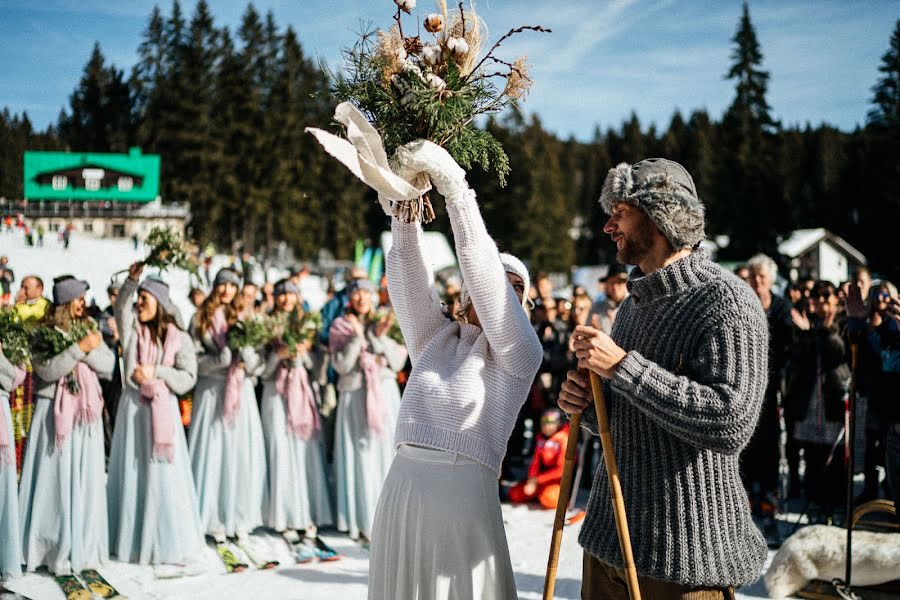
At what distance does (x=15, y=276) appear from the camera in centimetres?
666

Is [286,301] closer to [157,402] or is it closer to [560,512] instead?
[157,402]

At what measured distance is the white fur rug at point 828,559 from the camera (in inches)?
189

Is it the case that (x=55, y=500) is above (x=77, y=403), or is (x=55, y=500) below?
below

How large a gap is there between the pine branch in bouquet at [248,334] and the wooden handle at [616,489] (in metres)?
4.48

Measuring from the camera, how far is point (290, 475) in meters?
6.39

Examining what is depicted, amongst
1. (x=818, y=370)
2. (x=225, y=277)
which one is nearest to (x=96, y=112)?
(x=225, y=277)

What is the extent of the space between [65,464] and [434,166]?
437 cm

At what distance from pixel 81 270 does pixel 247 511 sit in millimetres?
2788

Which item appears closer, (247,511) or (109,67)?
(247,511)

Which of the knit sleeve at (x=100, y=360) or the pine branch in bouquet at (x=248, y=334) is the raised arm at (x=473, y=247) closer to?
the knit sleeve at (x=100, y=360)

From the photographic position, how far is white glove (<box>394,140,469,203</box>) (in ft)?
7.94

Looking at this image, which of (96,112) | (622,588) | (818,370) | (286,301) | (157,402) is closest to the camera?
(622,588)

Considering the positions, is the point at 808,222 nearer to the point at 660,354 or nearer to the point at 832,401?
the point at 832,401

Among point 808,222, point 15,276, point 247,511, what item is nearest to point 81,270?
point 15,276
